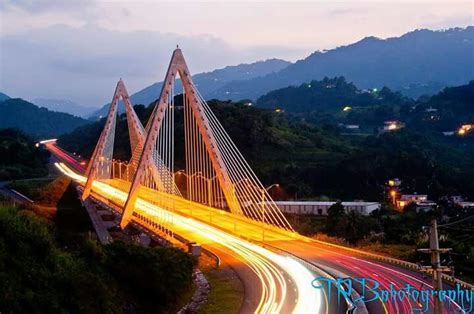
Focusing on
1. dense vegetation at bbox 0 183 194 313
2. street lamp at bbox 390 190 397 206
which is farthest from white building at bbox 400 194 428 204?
dense vegetation at bbox 0 183 194 313

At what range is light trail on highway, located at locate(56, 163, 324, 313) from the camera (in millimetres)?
22625

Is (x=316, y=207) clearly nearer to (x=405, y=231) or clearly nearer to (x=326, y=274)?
(x=405, y=231)

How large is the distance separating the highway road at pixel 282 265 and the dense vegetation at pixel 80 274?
3625mm

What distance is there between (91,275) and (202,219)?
29.2 m

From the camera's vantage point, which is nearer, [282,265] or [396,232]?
[282,265]

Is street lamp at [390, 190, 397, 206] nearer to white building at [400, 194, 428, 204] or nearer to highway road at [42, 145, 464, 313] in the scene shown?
white building at [400, 194, 428, 204]

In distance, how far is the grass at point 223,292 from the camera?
2305 cm

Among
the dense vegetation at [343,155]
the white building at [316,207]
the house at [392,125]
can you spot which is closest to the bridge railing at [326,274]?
the white building at [316,207]

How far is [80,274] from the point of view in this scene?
21.3m

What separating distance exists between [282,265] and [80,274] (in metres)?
12.1

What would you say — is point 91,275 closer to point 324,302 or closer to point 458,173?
point 324,302

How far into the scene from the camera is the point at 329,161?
94062mm

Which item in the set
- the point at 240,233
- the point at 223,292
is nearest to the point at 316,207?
the point at 240,233

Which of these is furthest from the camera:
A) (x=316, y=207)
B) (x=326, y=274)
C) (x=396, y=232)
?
(x=316, y=207)
